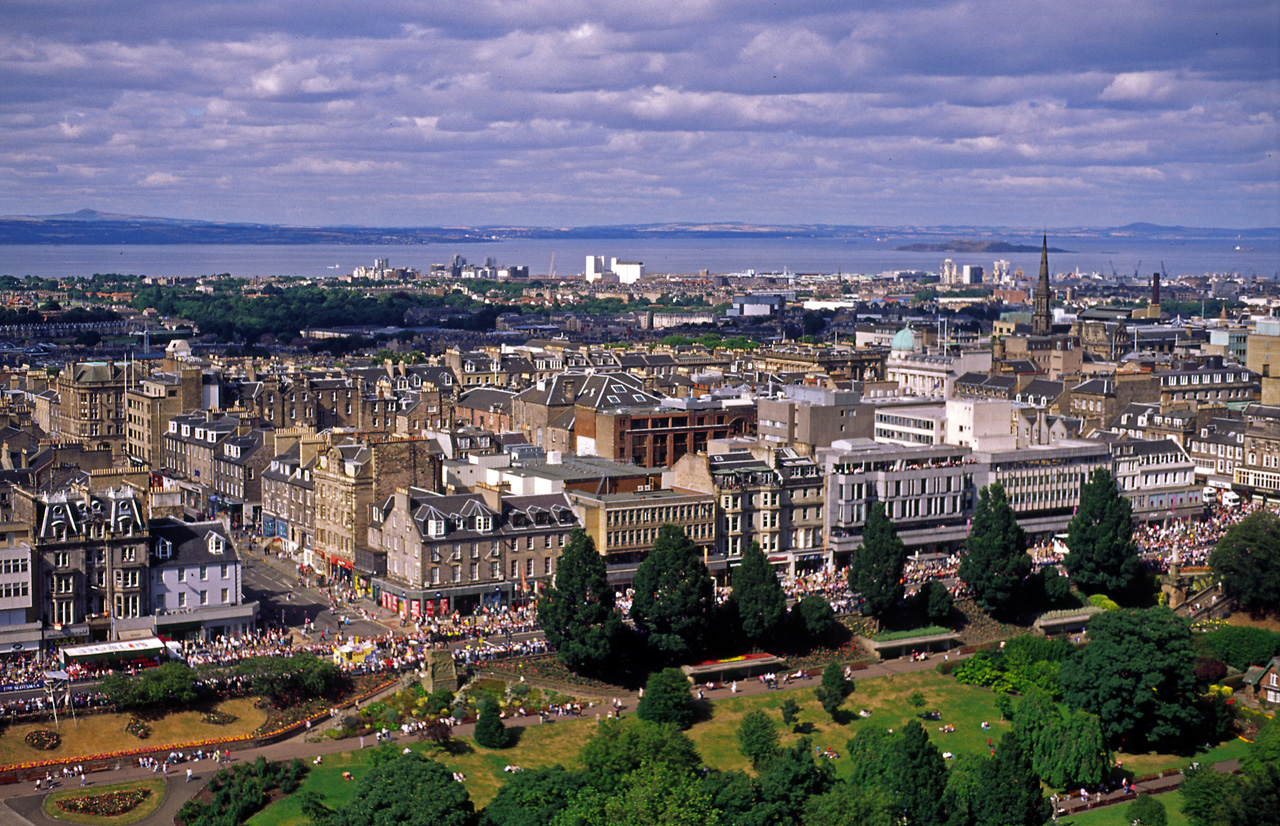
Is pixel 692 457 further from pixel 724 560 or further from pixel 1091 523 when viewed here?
pixel 1091 523

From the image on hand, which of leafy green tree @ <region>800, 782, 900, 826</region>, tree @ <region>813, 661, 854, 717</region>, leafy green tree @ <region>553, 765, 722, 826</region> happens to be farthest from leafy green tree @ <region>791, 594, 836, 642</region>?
leafy green tree @ <region>553, 765, 722, 826</region>

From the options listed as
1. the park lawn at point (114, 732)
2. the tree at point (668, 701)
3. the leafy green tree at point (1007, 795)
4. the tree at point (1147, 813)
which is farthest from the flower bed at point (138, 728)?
the tree at point (1147, 813)

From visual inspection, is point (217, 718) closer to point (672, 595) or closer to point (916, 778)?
point (672, 595)

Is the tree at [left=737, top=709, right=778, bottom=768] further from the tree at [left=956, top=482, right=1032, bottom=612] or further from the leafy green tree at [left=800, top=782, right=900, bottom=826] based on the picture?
the tree at [left=956, top=482, right=1032, bottom=612]

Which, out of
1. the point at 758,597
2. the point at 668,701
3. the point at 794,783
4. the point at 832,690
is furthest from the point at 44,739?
the point at 832,690

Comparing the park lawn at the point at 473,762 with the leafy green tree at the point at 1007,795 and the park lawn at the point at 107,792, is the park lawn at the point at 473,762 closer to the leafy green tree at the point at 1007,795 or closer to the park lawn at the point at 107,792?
the park lawn at the point at 107,792

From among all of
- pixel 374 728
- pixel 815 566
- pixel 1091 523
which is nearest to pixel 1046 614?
pixel 1091 523

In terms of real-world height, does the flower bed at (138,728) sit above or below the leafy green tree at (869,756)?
above
